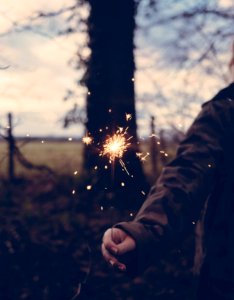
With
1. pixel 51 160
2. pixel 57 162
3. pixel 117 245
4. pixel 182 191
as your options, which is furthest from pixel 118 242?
pixel 51 160

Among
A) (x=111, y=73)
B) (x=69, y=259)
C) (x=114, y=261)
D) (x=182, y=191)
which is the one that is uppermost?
(x=111, y=73)

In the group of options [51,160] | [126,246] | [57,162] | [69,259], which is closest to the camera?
[126,246]

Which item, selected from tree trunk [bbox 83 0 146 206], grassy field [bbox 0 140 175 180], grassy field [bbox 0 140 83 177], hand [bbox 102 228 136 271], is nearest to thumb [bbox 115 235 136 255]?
hand [bbox 102 228 136 271]

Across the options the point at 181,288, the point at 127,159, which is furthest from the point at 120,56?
the point at 181,288

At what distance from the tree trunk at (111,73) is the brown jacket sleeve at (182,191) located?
20.9 feet

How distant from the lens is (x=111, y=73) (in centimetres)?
891

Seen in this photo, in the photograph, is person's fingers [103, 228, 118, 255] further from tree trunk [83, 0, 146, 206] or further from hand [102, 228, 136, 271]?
tree trunk [83, 0, 146, 206]

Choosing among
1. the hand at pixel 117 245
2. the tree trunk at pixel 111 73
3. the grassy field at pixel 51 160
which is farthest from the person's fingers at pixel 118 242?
the tree trunk at pixel 111 73

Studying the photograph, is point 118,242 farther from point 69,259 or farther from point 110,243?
point 69,259

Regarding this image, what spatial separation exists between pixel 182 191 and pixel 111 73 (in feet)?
23.1

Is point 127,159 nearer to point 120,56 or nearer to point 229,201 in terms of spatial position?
point 120,56

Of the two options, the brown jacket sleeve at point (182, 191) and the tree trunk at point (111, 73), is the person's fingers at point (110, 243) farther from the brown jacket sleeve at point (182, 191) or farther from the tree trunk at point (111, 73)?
the tree trunk at point (111, 73)

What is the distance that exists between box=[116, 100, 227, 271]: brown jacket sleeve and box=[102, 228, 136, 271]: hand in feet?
0.08

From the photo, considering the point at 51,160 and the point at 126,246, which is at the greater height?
the point at 126,246
